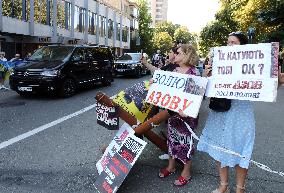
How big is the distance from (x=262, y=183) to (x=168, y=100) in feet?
5.67

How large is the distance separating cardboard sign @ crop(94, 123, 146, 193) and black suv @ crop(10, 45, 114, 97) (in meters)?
8.58

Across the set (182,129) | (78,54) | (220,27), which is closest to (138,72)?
(78,54)

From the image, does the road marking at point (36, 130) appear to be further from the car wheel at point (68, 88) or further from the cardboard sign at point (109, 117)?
the car wheel at point (68, 88)

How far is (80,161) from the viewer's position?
5598mm

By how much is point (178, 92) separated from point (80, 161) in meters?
2.14

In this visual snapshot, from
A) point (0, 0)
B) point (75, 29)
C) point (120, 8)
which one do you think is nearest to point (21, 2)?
point (0, 0)

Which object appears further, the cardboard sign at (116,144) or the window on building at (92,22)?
the window on building at (92,22)

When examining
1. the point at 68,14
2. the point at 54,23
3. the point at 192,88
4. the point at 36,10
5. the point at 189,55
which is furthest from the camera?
the point at 68,14

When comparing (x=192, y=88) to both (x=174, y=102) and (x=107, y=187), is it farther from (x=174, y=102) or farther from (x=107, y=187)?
(x=107, y=187)

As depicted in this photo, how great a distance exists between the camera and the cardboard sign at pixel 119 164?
4230 millimetres

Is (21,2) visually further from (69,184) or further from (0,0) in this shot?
(69,184)

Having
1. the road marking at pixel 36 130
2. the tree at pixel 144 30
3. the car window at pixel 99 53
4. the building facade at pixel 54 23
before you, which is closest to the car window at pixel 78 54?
the car window at pixel 99 53

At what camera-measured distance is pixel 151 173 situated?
16.8 feet

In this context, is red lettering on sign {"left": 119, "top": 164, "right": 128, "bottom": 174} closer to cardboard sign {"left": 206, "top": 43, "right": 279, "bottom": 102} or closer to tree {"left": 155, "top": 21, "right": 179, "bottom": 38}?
cardboard sign {"left": 206, "top": 43, "right": 279, "bottom": 102}
